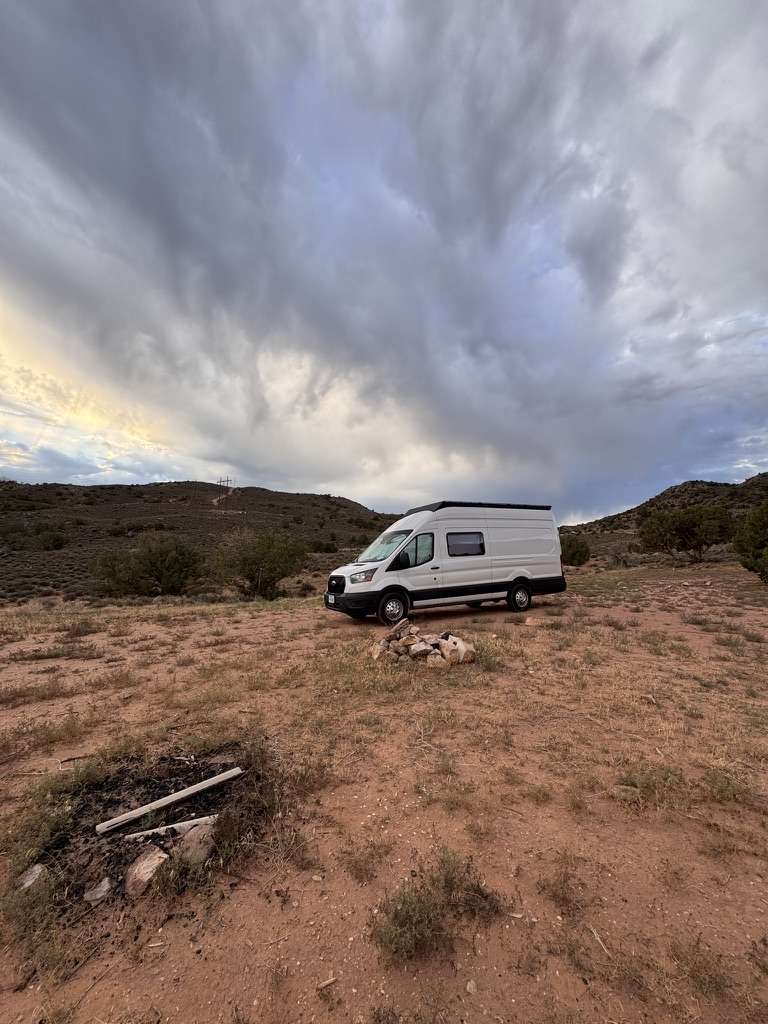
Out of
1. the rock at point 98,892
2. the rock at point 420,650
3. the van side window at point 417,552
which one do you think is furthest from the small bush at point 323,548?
the rock at point 98,892

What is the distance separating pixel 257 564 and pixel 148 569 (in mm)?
6229

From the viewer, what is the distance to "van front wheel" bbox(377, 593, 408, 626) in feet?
35.1

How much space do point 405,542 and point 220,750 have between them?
276 inches

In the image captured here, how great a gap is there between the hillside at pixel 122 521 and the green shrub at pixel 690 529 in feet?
79.8

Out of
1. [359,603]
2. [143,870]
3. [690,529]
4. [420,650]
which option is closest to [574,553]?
[690,529]

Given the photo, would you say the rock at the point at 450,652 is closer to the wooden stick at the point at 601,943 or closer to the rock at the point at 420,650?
the rock at the point at 420,650

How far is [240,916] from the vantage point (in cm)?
263

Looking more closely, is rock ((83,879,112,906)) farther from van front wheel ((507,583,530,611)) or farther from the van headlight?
van front wheel ((507,583,530,611))

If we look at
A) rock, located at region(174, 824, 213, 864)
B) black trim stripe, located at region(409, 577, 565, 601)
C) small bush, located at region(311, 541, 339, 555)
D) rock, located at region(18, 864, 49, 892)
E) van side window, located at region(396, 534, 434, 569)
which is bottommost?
rock, located at region(18, 864, 49, 892)

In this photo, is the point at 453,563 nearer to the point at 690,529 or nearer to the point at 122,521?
the point at 690,529

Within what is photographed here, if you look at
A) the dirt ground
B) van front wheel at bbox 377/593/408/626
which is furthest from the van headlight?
the dirt ground

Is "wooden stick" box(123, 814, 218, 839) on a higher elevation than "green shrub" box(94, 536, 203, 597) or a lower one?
lower

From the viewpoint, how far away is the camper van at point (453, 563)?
422 inches

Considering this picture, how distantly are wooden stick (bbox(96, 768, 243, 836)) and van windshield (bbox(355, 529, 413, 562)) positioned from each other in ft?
23.7
